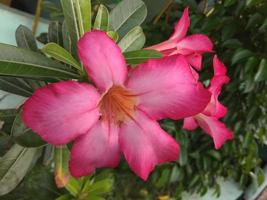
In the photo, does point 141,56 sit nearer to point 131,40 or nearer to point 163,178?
point 131,40

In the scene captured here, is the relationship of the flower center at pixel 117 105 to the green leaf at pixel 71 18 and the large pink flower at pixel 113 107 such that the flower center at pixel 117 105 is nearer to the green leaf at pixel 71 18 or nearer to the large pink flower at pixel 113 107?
the large pink flower at pixel 113 107

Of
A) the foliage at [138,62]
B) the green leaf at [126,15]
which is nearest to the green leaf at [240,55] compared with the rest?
the foliage at [138,62]

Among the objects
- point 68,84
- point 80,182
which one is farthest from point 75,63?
point 80,182

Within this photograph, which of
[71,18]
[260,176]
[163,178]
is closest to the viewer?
[71,18]

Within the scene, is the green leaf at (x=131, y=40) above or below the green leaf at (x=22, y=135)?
above

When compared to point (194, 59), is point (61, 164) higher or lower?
lower

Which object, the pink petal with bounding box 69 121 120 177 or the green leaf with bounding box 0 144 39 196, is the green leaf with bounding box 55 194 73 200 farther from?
the pink petal with bounding box 69 121 120 177

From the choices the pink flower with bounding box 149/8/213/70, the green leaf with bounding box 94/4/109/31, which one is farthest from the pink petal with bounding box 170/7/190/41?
the green leaf with bounding box 94/4/109/31

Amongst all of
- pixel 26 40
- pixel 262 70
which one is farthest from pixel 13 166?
pixel 262 70
